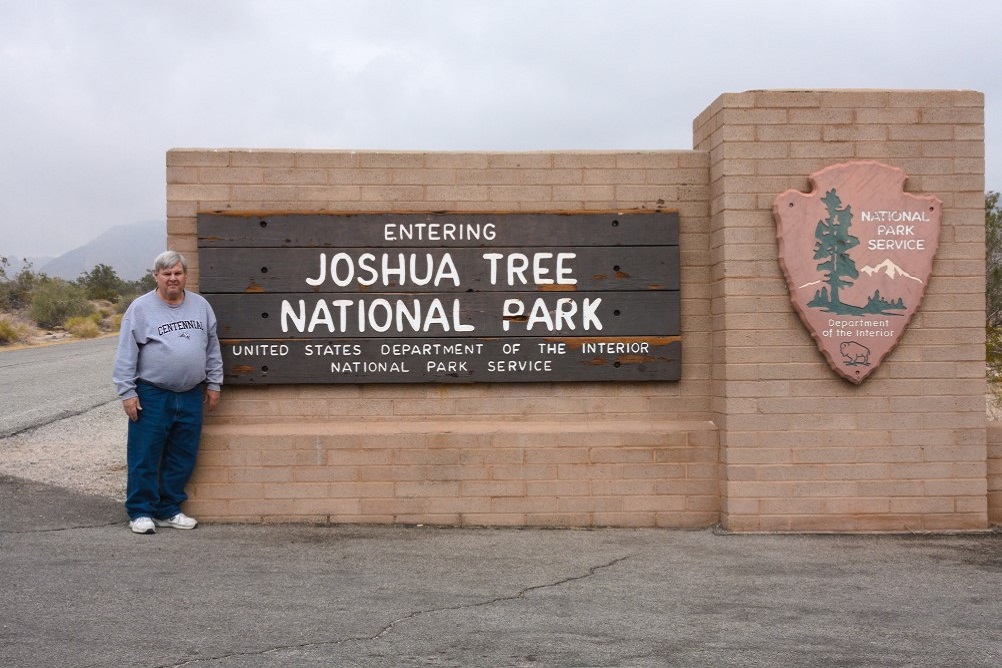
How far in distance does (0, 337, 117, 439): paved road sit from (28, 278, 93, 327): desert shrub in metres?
10.4

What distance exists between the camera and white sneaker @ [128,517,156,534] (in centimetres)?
762

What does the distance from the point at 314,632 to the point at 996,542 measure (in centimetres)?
512

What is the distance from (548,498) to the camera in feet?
26.5

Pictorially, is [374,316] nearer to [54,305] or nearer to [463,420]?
[463,420]

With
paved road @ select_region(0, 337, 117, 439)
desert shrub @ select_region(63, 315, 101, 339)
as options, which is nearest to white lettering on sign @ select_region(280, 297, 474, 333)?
paved road @ select_region(0, 337, 117, 439)

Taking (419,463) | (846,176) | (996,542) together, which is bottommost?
(996,542)

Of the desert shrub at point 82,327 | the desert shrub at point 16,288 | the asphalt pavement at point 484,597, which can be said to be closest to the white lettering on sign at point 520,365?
the asphalt pavement at point 484,597

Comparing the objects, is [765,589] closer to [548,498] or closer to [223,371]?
[548,498]

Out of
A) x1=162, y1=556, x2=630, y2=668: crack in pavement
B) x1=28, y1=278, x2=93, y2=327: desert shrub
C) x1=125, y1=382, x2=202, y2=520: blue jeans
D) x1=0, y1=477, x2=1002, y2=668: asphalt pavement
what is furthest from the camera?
x1=28, y1=278, x2=93, y2=327: desert shrub

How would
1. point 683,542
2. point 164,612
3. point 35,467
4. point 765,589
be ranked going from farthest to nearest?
point 35,467, point 683,542, point 765,589, point 164,612

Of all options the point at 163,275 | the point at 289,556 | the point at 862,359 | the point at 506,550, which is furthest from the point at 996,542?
the point at 163,275

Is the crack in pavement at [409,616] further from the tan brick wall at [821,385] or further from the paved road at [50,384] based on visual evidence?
the paved road at [50,384]

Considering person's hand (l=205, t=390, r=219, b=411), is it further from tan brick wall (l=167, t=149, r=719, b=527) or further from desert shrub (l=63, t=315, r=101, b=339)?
desert shrub (l=63, t=315, r=101, b=339)

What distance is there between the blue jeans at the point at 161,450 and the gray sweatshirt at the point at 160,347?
0.13 meters
